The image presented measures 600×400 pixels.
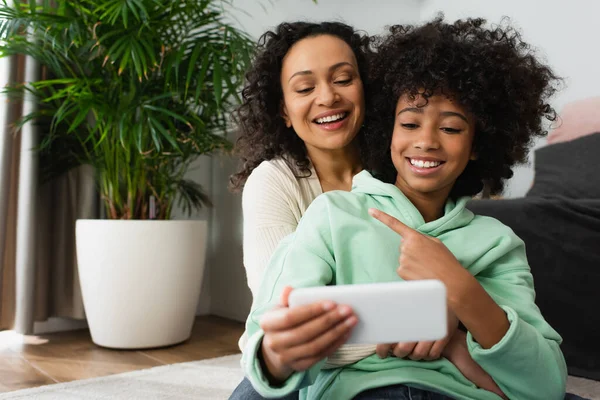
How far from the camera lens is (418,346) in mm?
712

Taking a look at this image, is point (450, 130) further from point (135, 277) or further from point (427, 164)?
point (135, 277)

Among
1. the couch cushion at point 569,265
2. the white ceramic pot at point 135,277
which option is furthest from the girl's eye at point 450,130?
the white ceramic pot at point 135,277

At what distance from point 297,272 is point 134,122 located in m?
1.60

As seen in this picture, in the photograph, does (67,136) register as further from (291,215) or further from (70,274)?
(291,215)

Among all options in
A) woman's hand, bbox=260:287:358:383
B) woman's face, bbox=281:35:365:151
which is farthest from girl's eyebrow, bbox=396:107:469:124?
woman's hand, bbox=260:287:358:383

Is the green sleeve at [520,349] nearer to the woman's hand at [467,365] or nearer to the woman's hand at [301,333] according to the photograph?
the woman's hand at [467,365]

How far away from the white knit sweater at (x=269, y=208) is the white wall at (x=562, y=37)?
1.58 m

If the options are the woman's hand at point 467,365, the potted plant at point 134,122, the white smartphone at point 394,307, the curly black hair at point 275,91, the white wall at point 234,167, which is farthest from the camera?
the white wall at point 234,167

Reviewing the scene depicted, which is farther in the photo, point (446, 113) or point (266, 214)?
point (266, 214)

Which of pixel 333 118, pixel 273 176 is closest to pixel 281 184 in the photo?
pixel 273 176

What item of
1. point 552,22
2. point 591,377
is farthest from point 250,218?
point 552,22

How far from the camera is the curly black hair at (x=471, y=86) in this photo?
2.71 feet

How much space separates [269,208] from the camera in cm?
111

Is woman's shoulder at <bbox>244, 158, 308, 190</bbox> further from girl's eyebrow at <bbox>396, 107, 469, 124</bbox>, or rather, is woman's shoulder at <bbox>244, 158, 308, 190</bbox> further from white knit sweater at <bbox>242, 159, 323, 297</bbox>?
girl's eyebrow at <bbox>396, 107, 469, 124</bbox>
